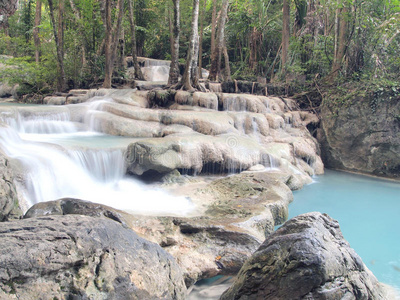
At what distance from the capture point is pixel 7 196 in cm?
328

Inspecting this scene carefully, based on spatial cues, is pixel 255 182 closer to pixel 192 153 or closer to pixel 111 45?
pixel 192 153

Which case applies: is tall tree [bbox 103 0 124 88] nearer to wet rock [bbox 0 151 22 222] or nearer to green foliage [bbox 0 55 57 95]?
green foliage [bbox 0 55 57 95]

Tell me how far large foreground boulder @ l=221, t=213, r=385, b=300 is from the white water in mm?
2691

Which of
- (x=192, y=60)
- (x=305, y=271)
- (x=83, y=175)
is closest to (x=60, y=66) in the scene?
(x=192, y=60)

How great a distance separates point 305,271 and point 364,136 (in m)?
8.94

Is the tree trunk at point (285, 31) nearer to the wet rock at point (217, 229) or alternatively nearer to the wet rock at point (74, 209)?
the wet rock at point (217, 229)

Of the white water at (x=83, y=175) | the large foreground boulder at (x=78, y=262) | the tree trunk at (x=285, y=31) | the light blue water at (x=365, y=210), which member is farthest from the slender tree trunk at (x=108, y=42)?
the large foreground boulder at (x=78, y=262)

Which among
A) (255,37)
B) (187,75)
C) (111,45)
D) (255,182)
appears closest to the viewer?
(255,182)

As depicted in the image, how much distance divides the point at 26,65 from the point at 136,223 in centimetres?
1181

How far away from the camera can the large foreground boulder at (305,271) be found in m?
2.08

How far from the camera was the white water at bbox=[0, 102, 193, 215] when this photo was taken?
5.11 meters

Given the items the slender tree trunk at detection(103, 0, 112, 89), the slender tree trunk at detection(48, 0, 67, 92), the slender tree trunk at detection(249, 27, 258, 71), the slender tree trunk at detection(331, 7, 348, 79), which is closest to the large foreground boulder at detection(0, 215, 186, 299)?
the slender tree trunk at detection(103, 0, 112, 89)

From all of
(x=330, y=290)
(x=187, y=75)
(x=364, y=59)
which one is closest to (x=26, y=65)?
(x=187, y=75)

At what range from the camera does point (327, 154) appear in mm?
10547
